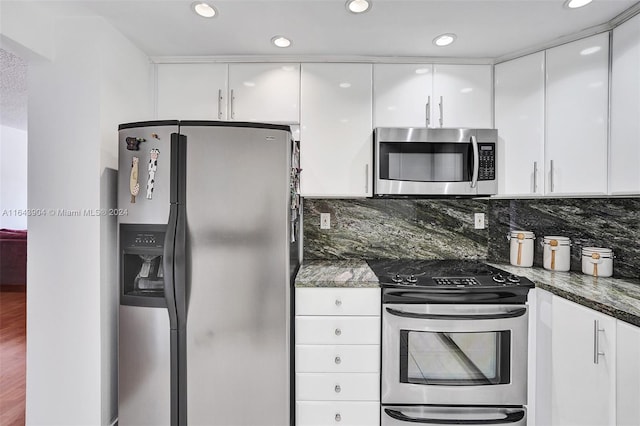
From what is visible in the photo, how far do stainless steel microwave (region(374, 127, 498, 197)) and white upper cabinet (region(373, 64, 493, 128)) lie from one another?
0.48 ft

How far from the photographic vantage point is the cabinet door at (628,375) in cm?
120

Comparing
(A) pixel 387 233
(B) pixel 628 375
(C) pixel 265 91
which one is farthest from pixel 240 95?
(B) pixel 628 375

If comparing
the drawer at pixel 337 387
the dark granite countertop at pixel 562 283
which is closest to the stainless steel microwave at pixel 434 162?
the dark granite countertop at pixel 562 283

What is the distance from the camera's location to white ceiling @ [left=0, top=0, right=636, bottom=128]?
158 cm

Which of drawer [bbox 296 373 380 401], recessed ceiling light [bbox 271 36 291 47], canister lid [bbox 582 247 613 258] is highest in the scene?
recessed ceiling light [bbox 271 36 291 47]

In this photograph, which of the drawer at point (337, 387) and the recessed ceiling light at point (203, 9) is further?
the drawer at point (337, 387)

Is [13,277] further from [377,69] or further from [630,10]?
[630,10]

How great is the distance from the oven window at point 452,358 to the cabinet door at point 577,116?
3.12 feet

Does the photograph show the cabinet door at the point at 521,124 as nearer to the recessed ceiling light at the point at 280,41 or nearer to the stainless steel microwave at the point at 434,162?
the stainless steel microwave at the point at 434,162

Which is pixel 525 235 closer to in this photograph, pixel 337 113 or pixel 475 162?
pixel 475 162

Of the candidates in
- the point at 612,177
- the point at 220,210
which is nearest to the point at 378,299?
the point at 220,210

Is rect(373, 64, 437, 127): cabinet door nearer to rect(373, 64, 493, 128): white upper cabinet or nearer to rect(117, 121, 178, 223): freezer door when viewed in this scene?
rect(373, 64, 493, 128): white upper cabinet

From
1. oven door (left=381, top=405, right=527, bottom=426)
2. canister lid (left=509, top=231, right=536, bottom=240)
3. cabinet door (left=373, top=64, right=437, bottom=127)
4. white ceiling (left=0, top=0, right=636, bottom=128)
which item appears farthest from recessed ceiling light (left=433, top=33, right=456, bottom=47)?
oven door (left=381, top=405, right=527, bottom=426)

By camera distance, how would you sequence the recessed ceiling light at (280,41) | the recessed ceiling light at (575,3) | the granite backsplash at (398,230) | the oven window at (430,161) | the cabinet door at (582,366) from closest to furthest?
the cabinet door at (582,366), the recessed ceiling light at (575,3), the recessed ceiling light at (280,41), the oven window at (430,161), the granite backsplash at (398,230)
